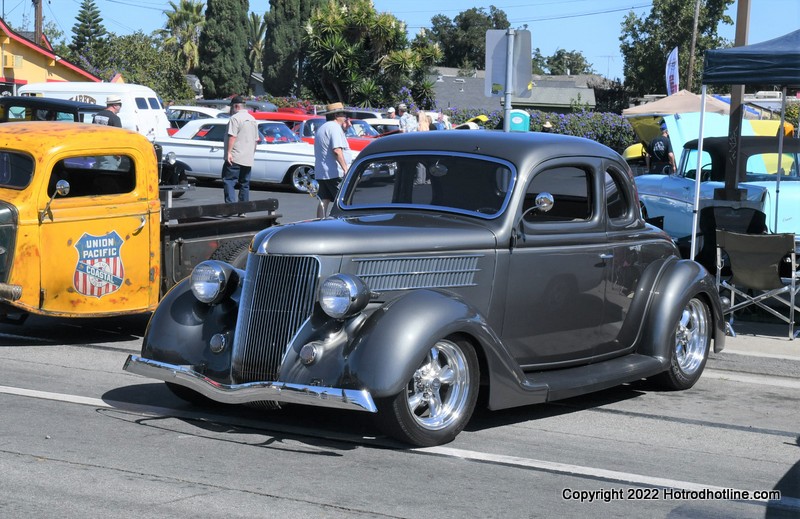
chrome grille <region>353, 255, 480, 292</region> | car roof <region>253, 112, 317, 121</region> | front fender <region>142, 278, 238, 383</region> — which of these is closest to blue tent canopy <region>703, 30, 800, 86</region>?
chrome grille <region>353, 255, 480, 292</region>

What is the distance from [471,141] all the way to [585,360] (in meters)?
1.64

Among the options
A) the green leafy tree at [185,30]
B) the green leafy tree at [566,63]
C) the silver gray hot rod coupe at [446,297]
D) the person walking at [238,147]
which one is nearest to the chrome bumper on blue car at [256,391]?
the silver gray hot rod coupe at [446,297]

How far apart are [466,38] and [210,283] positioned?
309ft

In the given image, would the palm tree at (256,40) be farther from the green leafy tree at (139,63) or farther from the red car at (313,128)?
the red car at (313,128)

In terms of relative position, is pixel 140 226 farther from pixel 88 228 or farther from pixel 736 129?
pixel 736 129

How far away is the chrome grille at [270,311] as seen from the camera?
18.3ft

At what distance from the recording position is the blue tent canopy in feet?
32.3

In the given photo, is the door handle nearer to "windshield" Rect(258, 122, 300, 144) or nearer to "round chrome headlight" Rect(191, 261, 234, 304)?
"round chrome headlight" Rect(191, 261, 234, 304)

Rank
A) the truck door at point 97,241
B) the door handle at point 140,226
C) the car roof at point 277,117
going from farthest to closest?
the car roof at point 277,117, the door handle at point 140,226, the truck door at point 97,241

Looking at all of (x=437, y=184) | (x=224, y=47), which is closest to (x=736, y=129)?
(x=437, y=184)

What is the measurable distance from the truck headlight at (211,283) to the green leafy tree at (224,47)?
2396 inches

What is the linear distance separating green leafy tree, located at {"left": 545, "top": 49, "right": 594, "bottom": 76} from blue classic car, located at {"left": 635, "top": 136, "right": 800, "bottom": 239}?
388 feet

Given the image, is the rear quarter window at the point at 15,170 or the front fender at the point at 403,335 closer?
the front fender at the point at 403,335

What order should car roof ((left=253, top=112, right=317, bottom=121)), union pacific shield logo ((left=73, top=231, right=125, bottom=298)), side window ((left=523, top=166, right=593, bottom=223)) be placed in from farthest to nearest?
1. car roof ((left=253, top=112, right=317, bottom=121))
2. union pacific shield logo ((left=73, top=231, right=125, bottom=298))
3. side window ((left=523, top=166, right=593, bottom=223))
